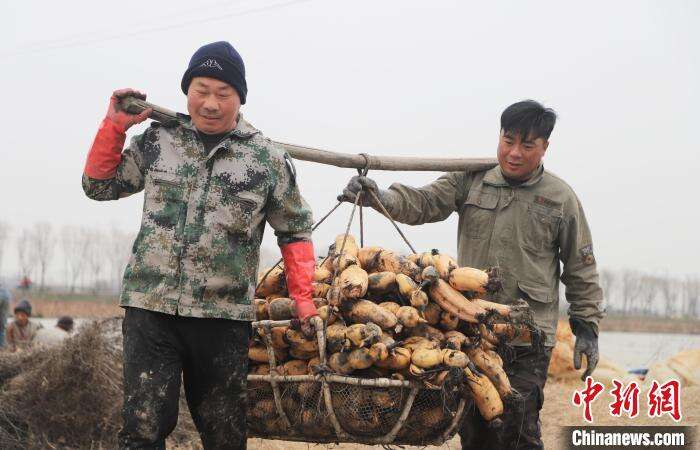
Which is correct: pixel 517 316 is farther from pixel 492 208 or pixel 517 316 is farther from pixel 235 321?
pixel 235 321

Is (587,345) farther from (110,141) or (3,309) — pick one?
(3,309)

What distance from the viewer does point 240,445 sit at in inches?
134

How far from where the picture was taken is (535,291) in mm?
4500

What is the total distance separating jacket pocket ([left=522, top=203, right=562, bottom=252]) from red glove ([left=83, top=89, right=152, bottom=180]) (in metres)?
2.34

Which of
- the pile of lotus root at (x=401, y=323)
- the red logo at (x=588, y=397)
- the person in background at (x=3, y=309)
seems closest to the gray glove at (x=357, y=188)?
the pile of lotus root at (x=401, y=323)

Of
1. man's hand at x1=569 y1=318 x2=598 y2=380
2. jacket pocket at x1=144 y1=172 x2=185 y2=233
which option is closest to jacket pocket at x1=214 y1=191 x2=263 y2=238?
jacket pocket at x1=144 y1=172 x2=185 y2=233

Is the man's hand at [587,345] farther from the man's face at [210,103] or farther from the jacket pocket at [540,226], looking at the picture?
the man's face at [210,103]

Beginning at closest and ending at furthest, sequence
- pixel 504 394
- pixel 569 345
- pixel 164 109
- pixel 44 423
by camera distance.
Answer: pixel 164 109, pixel 504 394, pixel 44 423, pixel 569 345

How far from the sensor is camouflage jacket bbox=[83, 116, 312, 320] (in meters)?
3.15

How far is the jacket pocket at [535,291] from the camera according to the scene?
14.7 ft

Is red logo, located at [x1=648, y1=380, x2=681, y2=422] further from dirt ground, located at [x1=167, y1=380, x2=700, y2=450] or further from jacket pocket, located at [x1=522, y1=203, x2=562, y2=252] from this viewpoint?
jacket pocket, located at [x1=522, y1=203, x2=562, y2=252]

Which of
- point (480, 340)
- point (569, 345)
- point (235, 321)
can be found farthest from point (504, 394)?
point (569, 345)

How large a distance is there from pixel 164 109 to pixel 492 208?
212 centimetres

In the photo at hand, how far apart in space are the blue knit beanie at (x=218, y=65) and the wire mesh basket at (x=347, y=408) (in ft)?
3.45
